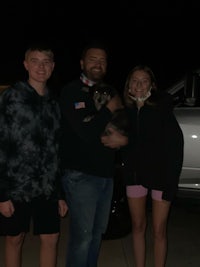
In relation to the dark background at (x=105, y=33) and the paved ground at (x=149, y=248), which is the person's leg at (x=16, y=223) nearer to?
the paved ground at (x=149, y=248)

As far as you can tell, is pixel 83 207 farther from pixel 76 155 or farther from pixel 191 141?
pixel 191 141

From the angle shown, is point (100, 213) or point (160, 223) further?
point (160, 223)

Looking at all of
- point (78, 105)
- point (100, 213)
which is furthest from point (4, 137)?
point (100, 213)

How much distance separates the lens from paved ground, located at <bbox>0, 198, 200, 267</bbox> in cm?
409

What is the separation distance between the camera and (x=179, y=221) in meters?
5.36

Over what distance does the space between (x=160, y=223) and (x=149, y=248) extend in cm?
126

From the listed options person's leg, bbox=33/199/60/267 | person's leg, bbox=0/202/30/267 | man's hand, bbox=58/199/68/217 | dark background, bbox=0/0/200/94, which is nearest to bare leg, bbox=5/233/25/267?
person's leg, bbox=0/202/30/267

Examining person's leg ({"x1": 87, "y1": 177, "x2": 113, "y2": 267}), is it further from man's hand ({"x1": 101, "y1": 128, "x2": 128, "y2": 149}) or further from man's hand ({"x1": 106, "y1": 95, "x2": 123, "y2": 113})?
man's hand ({"x1": 106, "y1": 95, "x2": 123, "y2": 113})

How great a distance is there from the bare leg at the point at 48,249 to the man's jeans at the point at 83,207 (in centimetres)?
11

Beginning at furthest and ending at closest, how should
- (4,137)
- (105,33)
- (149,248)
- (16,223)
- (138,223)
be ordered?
1. (105,33)
2. (149,248)
3. (138,223)
4. (16,223)
5. (4,137)

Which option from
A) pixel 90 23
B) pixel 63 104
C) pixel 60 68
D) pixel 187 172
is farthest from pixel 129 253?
pixel 90 23

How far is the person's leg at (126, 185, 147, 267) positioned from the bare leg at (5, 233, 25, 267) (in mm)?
848

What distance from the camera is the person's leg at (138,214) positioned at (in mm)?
3332

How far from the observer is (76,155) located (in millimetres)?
3012
